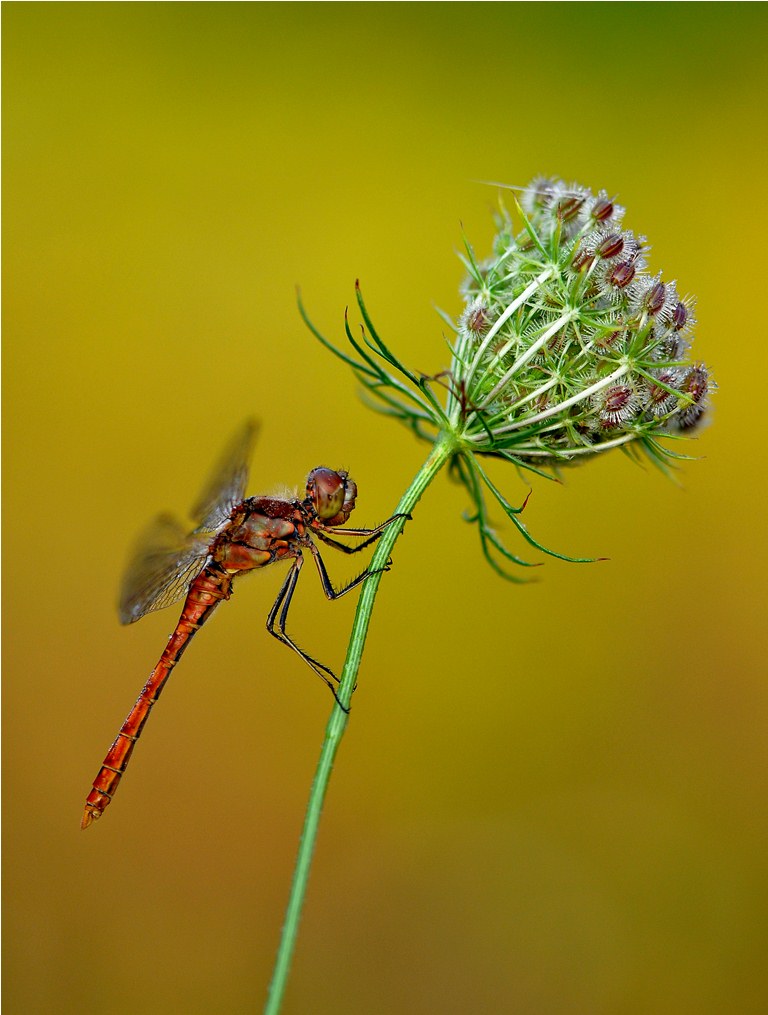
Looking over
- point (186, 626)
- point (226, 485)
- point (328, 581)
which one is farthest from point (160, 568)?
point (328, 581)

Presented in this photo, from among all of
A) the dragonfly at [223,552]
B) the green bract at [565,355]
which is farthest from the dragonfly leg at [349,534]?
the green bract at [565,355]

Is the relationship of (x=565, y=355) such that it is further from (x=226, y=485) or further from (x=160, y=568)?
(x=160, y=568)

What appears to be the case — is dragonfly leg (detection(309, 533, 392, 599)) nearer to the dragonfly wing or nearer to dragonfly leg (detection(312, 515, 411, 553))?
dragonfly leg (detection(312, 515, 411, 553))

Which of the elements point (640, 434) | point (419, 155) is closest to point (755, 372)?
point (419, 155)

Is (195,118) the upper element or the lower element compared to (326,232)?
upper

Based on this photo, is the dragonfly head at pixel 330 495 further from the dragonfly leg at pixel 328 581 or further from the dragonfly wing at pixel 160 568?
the dragonfly wing at pixel 160 568

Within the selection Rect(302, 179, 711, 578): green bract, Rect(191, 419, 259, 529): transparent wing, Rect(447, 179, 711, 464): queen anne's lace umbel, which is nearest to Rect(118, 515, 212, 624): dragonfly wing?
Rect(191, 419, 259, 529): transparent wing

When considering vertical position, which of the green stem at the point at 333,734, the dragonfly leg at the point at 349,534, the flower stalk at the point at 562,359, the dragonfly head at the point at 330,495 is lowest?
the green stem at the point at 333,734

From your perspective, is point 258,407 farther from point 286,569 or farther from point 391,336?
point 286,569
